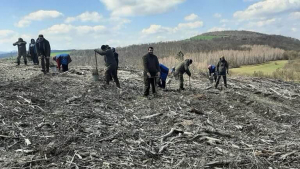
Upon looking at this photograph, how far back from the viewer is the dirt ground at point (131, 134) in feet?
14.3

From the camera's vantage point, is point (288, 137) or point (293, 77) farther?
point (293, 77)

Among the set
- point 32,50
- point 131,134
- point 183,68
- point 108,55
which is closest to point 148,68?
point 108,55

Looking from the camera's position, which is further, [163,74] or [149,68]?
[163,74]

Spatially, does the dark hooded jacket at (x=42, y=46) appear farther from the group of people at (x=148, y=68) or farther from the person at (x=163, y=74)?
the person at (x=163, y=74)

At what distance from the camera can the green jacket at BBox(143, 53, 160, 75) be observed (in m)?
10.1

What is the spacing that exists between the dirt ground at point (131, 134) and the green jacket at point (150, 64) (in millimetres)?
1307

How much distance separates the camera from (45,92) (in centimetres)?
918

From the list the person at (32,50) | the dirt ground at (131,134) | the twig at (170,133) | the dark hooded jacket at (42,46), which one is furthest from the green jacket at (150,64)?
the person at (32,50)

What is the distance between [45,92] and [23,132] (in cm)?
406

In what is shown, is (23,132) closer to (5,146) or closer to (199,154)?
(5,146)

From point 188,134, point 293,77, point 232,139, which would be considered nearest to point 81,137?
point 188,134

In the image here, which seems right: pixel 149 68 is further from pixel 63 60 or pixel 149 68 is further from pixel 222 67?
pixel 63 60

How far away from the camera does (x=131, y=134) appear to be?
221 inches

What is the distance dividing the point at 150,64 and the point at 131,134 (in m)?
4.90
